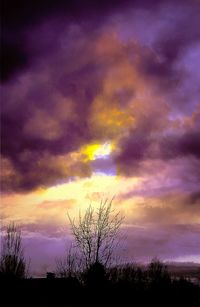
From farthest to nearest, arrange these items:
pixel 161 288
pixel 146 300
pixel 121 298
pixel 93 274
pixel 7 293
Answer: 1. pixel 161 288
2. pixel 146 300
3. pixel 121 298
4. pixel 93 274
5. pixel 7 293

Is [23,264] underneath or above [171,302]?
above

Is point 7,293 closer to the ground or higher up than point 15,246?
closer to the ground

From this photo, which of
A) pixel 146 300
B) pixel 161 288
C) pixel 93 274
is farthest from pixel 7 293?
pixel 161 288

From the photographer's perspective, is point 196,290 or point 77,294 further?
point 196,290

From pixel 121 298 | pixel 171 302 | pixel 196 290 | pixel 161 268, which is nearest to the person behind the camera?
pixel 121 298

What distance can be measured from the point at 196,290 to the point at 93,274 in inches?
2256

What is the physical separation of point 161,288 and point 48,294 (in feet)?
75.5

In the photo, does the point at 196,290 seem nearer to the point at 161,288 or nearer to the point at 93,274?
the point at 161,288

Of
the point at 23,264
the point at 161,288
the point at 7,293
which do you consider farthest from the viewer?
the point at 161,288

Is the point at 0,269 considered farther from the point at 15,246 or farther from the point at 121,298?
the point at 121,298

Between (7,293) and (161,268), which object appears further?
(161,268)

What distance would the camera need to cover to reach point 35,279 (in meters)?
51.1

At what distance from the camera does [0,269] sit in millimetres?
41906

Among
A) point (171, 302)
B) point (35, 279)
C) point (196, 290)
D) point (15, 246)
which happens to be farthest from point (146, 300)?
point (196, 290)
